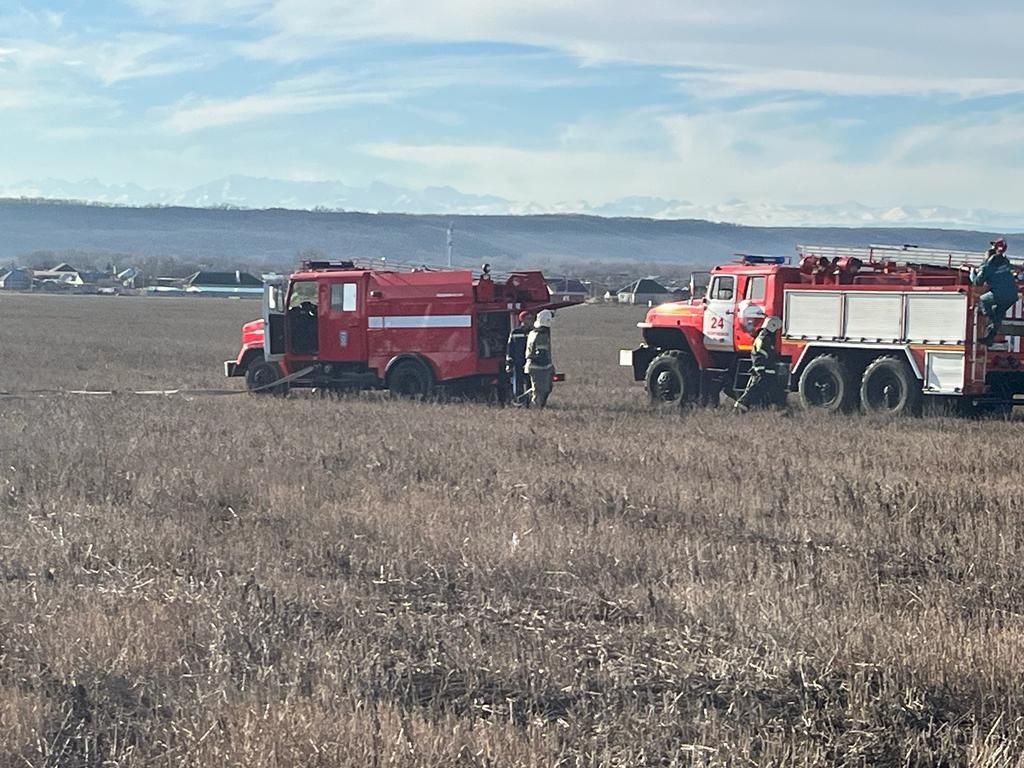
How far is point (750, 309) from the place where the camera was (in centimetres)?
2098

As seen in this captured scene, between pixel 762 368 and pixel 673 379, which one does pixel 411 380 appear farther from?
pixel 762 368

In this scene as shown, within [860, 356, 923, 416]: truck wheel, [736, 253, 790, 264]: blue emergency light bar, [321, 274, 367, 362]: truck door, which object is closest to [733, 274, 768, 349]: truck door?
[736, 253, 790, 264]: blue emergency light bar

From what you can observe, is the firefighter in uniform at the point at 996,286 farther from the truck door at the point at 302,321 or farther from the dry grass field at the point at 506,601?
the truck door at the point at 302,321

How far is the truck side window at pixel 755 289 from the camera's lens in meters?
20.9

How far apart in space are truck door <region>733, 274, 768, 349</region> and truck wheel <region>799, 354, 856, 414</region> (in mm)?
1078

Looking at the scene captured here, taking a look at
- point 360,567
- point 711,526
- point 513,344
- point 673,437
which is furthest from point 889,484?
point 513,344

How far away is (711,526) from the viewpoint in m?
10.2

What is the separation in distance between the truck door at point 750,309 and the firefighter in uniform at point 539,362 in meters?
2.87

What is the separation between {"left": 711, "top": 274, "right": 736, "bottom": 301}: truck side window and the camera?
840 inches

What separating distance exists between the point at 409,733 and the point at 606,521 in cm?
499

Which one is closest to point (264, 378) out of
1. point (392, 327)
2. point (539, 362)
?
point (392, 327)

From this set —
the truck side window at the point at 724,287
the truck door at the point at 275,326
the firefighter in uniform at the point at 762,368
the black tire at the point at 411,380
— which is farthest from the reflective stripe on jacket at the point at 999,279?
the truck door at the point at 275,326

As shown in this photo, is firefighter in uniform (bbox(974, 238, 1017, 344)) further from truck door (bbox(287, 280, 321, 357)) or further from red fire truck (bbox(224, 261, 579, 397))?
truck door (bbox(287, 280, 321, 357))

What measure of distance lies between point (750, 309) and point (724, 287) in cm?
66
